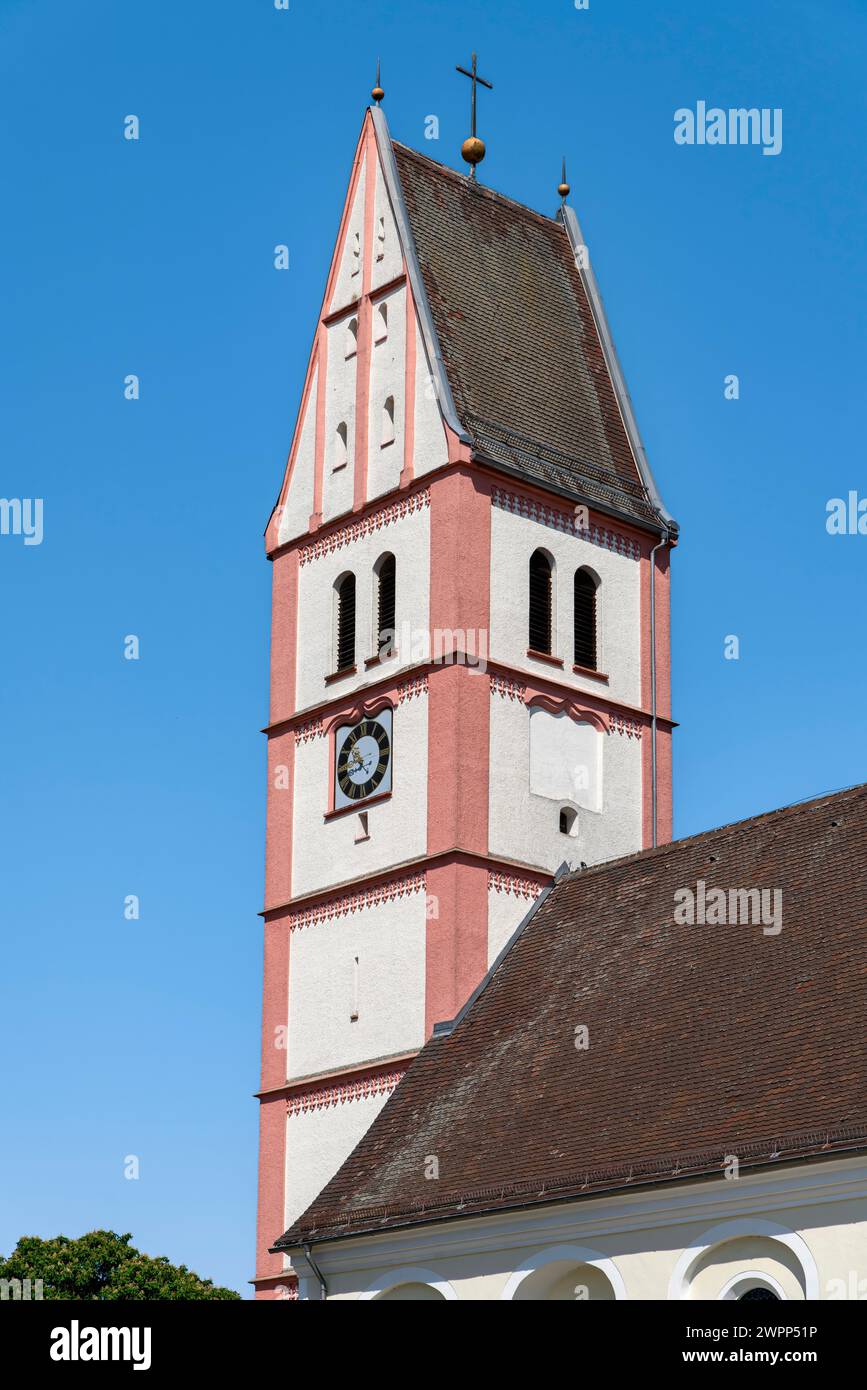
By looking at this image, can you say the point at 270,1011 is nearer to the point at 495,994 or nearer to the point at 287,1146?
the point at 287,1146

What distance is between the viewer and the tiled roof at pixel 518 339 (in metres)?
40.4

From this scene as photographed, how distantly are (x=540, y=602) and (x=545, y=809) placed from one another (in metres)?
3.78

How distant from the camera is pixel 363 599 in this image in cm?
3978

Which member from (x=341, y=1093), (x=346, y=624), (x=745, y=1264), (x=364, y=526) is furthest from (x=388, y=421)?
(x=745, y=1264)

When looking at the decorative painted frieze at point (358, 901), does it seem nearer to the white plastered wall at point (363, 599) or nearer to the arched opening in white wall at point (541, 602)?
the white plastered wall at point (363, 599)

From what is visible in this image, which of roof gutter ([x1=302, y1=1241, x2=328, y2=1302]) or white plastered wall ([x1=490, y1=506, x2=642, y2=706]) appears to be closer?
roof gutter ([x1=302, y1=1241, x2=328, y2=1302])

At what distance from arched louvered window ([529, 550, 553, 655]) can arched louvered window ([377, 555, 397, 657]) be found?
2.33m

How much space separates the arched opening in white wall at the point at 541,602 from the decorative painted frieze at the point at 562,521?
2.12 feet

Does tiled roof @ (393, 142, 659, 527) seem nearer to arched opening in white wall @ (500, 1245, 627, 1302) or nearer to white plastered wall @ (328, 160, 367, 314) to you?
white plastered wall @ (328, 160, 367, 314)

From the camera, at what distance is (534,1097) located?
31.2m

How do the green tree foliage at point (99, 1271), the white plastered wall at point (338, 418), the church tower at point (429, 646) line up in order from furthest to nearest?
the green tree foliage at point (99, 1271)
the white plastered wall at point (338, 418)
the church tower at point (429, 646)

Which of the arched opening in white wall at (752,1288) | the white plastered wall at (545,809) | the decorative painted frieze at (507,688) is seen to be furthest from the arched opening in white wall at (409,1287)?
the decorative painted frieze at (507,688)

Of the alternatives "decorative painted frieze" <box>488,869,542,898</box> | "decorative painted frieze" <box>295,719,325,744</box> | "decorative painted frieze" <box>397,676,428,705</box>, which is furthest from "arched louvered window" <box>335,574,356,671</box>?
"decorative painted frieze" <box>488,869,542,898</box>

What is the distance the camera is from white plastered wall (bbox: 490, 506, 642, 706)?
126ft
